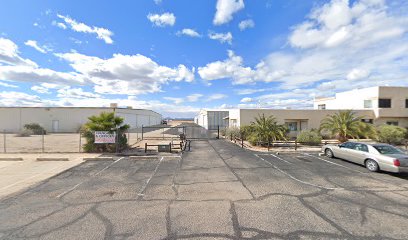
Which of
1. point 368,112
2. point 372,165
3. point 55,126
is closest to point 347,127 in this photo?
point 368,112

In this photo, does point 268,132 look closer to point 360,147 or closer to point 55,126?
point 360,147

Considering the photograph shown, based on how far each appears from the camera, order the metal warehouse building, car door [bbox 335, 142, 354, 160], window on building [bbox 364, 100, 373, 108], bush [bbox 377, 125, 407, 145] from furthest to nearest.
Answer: the metal warehouse building, window on building [bbox 364, 100, 373, 108], bush [bbox 377, 125, 407, 145], car door [bbox 335, 142, 354, 160]

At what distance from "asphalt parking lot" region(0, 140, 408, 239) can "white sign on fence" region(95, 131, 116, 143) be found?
507 cm

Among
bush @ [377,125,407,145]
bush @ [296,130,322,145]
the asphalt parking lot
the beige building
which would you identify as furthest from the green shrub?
bush @ [377,125,407,145]

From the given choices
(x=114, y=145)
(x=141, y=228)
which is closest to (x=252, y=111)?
(x=114, y=145)

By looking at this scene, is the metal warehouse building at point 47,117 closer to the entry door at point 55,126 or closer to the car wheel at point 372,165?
the entry door at point 55,126

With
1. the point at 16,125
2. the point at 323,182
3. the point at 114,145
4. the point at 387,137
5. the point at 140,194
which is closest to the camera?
the point at 140,194

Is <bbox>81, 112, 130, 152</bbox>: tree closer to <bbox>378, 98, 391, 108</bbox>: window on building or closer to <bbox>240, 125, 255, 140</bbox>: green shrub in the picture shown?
<bbox>240, 125, 255, 140</bbox>: green shrub

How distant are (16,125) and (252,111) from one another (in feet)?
133

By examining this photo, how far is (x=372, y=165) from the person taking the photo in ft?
32.8

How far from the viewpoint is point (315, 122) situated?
24844mm

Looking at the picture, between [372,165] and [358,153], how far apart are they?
3.29 feet

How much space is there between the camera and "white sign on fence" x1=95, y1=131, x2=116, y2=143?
1480cm

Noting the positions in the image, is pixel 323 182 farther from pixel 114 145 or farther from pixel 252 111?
pixel 252 111
